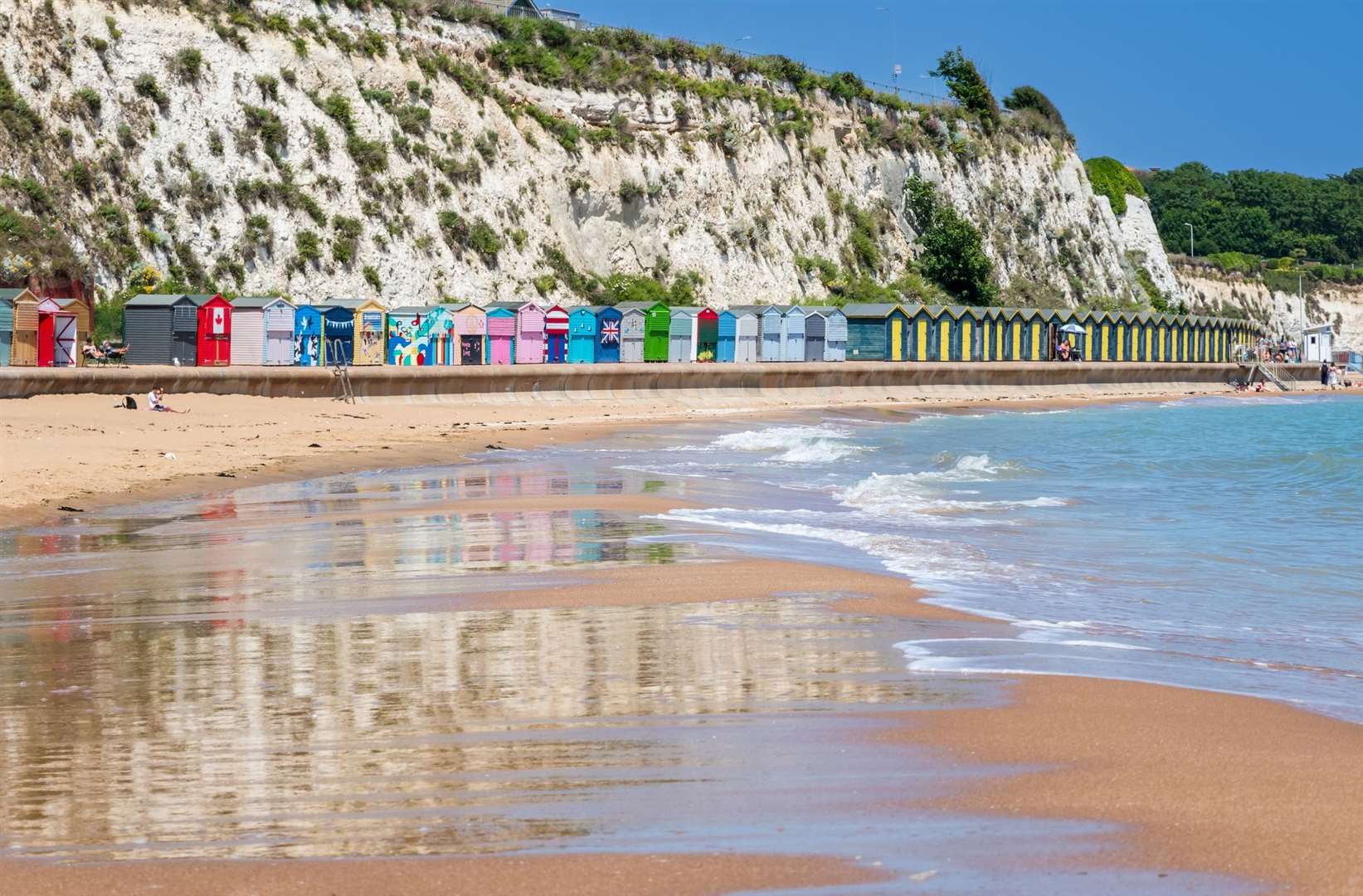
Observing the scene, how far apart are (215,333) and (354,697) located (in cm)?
3346

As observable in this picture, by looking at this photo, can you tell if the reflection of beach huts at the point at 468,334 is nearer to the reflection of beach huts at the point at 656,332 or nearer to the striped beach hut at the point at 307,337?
the striped beach hut at the point at 307,337

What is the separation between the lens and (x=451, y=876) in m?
4.42

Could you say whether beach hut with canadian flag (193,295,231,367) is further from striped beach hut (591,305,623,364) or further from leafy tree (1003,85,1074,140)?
leafy tree (1003,85,1074,140)

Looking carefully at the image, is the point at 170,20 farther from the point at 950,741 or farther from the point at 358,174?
the point at 950,741

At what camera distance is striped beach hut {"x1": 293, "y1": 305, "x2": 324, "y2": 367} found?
130ft

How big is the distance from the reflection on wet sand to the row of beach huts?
26.6 m

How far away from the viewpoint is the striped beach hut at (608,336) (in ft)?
157

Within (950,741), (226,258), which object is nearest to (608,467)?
(950,741)

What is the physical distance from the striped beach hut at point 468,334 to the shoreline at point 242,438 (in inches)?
127

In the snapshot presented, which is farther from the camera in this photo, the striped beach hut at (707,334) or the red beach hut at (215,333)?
the striped beach hut at (707,334)

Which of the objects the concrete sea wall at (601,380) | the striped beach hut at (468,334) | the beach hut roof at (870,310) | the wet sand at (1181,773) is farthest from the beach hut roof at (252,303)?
the wet sand at (1181,773)

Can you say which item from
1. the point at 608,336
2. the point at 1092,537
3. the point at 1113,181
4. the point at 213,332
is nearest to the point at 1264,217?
the point at 1113,181

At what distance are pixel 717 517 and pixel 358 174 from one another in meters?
40.7

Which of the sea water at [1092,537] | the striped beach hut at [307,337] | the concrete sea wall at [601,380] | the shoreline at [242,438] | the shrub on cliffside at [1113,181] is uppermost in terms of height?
the shrub on cliffside at [1113,181]
